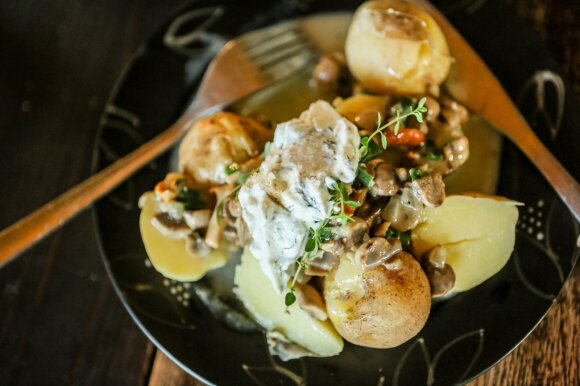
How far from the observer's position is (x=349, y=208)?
5.65 feet

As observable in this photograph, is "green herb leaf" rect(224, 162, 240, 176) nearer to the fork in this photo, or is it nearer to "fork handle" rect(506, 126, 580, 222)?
the fork

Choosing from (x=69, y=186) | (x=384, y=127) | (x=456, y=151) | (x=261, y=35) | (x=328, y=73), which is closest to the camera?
(x=384, y=127)

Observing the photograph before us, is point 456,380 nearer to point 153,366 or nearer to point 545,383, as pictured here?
point 545,383

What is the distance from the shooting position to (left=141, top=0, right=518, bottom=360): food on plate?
5.69ft

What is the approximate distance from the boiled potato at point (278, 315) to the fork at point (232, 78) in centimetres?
53

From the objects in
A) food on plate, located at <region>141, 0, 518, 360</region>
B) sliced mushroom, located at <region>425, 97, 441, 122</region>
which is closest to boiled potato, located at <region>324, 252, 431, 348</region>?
food on plate, located at <region>141, 0, 518, 360</region>

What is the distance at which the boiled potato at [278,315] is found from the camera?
1848 millimetres

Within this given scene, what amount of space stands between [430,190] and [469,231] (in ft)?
0.67

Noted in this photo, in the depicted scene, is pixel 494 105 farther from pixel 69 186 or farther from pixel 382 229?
pixel 69 186

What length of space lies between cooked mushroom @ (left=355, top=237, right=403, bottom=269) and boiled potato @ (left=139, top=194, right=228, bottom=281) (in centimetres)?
54

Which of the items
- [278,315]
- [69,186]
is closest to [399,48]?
[278,315]

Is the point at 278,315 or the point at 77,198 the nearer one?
the point at 278,315

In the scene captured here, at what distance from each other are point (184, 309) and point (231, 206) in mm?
404

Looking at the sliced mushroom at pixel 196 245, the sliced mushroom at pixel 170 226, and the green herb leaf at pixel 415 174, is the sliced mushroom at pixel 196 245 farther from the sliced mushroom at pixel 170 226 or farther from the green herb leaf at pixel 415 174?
the green herb leaf at pixel 415 174
